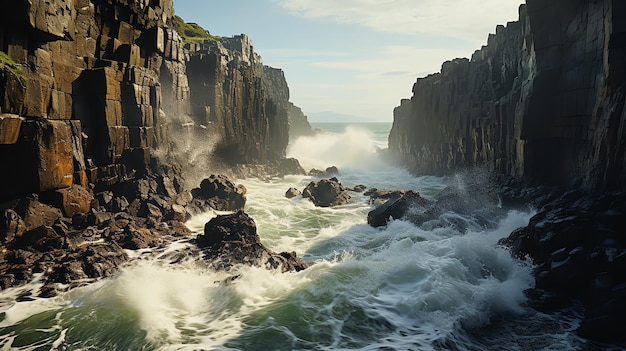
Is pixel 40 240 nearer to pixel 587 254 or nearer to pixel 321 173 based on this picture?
pixel 587 254

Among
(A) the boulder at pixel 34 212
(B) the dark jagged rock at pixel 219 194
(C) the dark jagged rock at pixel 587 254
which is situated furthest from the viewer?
(B) the dark jagged rock at pixel 219 194

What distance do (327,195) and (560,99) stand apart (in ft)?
50.6

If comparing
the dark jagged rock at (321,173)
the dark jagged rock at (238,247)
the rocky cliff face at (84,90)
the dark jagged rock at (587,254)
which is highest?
the rocky cliff face at (84,90)

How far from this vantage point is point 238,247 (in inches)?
567

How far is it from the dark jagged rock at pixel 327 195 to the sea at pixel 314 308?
37.9 ft

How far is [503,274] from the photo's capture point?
1270cm

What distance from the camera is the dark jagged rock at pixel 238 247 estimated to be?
13625 mm

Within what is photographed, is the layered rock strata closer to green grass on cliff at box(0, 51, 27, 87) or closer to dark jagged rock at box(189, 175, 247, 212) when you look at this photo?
green grass on cliff at box(0, 51, 27, 87)

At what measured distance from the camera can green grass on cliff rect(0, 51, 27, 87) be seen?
12.7m

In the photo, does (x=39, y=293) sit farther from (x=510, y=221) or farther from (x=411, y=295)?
(x=510, y=221)

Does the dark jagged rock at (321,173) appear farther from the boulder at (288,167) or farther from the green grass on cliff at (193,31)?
the green grass on cliff at (193,31)

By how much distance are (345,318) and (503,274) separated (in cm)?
568

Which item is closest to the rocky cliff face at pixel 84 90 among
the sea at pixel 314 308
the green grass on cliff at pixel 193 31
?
the sea at pixel 314 308

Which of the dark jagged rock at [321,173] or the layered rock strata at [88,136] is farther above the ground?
the layered rock strata at [88,136]
